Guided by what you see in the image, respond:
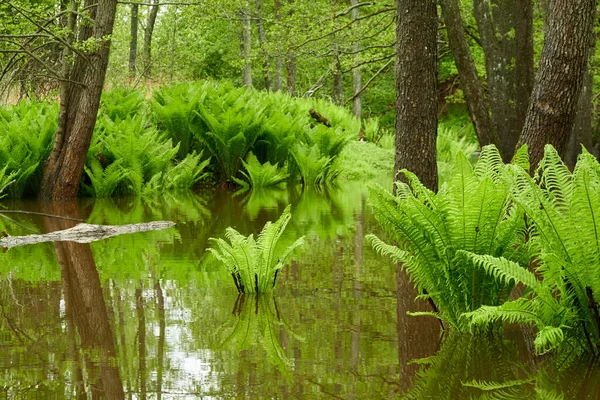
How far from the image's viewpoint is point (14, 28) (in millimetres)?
9828

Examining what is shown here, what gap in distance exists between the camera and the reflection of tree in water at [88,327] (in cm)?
296

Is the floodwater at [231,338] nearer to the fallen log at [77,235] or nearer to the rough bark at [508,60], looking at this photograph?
the fallen log at [77,235]

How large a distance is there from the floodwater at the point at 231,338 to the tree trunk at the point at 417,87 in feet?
6.25

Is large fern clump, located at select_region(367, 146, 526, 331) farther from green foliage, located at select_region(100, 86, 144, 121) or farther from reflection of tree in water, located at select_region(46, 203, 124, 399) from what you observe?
green foliage, located at select_region(100, 86, 144, 121)

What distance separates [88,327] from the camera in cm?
382

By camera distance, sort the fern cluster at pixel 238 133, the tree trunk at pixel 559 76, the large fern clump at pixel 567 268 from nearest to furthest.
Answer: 1. the large fern clump at pixel 567 268
2. the tree trunk at pixel 559 76
3. the fern cluster at pixel 238 133

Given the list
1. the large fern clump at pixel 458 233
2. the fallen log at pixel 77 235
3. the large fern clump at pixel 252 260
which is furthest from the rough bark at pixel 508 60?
the large fern clump at pixel 458 233

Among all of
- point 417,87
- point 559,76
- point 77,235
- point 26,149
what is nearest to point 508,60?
point 417,87

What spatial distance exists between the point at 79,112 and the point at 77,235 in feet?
11.4

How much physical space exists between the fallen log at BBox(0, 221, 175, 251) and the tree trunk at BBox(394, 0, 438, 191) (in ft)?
8.14

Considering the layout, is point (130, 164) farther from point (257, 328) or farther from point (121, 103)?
point (257, 328)

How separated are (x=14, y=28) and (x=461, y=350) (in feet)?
26.2

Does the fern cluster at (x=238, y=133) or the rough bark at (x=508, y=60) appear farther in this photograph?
the fern cluster at (x=238, y=133)

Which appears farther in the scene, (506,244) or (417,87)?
(417,87)
